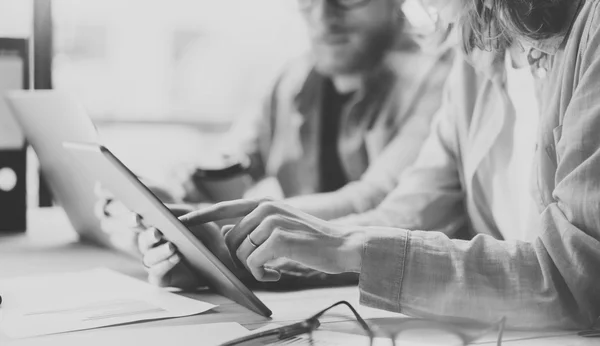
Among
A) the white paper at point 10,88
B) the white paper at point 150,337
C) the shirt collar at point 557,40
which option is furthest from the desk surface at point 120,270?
the shirt collar at point 557,40

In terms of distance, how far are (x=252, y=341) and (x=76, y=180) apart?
665mm

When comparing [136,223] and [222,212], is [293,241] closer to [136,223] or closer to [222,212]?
[222,212]

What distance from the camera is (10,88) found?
5.12 feet

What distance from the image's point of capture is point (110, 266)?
126cm

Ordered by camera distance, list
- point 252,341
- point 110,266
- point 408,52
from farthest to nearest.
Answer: point 408,52 → point 110,266 → point 252,341

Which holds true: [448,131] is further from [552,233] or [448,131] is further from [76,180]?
[76,180]

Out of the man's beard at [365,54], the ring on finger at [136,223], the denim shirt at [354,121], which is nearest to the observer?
the ring on finger at [136,223]

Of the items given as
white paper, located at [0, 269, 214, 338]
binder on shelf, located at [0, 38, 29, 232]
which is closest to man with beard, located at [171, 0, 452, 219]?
binder on shelf, located at [0, 38, 29, 232]

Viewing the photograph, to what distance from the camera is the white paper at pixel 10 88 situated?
60.9 inches

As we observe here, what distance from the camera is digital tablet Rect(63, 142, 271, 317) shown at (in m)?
0.82

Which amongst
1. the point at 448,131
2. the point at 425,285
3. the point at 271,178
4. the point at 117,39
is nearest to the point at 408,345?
the point at 425,285

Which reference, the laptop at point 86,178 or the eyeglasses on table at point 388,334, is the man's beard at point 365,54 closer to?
the laptop at point 86,178

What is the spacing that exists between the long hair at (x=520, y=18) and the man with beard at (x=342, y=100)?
768 millimetres

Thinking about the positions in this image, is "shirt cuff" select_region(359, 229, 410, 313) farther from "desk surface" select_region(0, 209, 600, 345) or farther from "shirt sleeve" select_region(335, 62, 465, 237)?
"shirt sleeve" select_region(335, 62, 465, 237)
